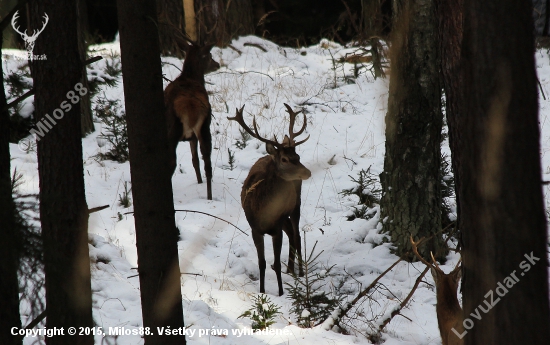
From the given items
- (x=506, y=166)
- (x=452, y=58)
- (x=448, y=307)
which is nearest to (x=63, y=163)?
(x=506, y=166)

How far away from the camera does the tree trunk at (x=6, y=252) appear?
2.19 meters

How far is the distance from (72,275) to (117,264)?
291cm

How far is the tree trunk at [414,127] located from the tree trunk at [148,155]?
3574 millimetres

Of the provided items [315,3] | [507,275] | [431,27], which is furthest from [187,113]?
[315,3]

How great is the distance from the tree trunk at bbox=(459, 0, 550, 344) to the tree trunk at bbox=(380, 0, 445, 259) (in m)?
3.87

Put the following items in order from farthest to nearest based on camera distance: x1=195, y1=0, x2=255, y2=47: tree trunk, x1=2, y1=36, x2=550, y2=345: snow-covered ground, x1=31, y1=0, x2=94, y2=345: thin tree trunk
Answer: x1=195, y1=0, x2=255, y2=47: tree trunk
x1=2, y1=36, x2=550, y2=345: snow-covered ground
x1=31, y1=0, x2=94, y2=345: thin tree trunk

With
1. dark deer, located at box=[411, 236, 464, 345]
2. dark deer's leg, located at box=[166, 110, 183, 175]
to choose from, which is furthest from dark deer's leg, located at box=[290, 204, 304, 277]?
dark deer, located at box=[411, 236, 464, 345]

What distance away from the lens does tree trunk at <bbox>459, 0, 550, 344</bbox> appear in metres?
2.19

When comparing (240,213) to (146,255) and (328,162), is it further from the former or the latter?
(146,255)

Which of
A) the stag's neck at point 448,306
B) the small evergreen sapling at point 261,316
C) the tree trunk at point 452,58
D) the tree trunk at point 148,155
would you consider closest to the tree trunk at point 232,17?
the small evergreen sapling at point 261,316

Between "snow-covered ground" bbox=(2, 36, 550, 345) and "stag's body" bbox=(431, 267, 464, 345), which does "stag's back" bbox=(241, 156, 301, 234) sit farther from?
"stag's body" bbox=(431, 267, 464, 345)

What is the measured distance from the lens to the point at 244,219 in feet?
24.9

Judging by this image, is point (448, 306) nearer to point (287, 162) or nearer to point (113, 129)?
point (287, 162)

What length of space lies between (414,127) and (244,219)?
8.18ft
